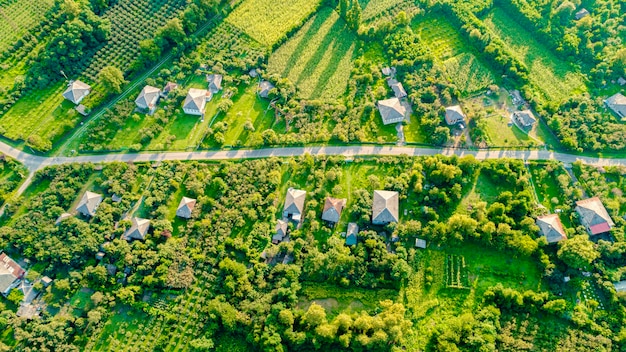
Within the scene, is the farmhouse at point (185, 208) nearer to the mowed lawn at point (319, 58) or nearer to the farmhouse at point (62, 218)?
the farmhouse at point (62, 218)

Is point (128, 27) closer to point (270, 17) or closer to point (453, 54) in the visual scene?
point (270, 17)

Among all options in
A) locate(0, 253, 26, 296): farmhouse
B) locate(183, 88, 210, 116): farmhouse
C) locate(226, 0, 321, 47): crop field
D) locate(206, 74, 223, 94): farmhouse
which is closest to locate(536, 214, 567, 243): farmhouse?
locate(226, 0, 321, 47): crop field

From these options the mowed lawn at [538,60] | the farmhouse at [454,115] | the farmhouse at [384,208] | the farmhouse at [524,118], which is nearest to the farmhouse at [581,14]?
the mowed lawn at [538,60]

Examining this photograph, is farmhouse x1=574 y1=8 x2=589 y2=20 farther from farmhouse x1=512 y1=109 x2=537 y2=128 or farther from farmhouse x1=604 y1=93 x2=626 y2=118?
farmhouse x1=512 y1=109 x2=537 y2=128

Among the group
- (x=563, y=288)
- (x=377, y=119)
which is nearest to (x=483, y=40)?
(x=377, y=119)

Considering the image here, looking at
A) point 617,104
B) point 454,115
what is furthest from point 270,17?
point 617,104

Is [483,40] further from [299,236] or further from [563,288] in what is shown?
[299,236]
